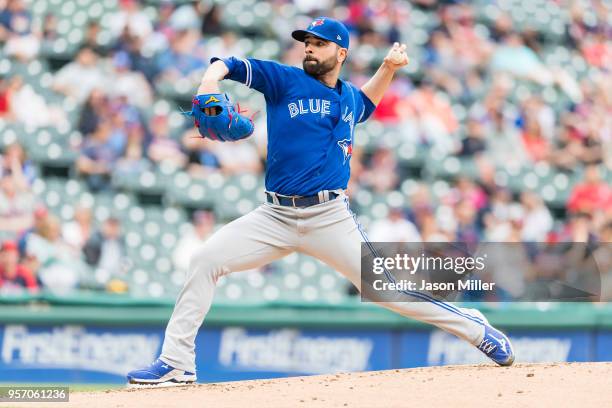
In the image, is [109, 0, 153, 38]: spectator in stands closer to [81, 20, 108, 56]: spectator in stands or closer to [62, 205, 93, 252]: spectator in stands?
[81, 20, 108, 56]: spectator in stands

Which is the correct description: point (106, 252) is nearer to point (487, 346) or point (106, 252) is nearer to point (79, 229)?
point (79, 229)

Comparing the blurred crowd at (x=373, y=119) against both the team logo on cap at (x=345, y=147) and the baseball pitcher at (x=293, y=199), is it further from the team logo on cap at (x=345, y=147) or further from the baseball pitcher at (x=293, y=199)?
the team logo on cap at (x=345, y=147)

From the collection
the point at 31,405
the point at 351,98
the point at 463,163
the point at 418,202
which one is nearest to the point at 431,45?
the point at 463,163

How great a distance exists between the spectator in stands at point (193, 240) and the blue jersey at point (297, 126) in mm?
4633

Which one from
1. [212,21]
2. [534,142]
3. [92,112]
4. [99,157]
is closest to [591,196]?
[534,142]

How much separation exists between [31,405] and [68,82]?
6699mm

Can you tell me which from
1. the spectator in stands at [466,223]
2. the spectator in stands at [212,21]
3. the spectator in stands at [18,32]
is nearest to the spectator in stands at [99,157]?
the spectator in stands at [18,32]

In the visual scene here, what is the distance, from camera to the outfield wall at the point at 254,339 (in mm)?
8859

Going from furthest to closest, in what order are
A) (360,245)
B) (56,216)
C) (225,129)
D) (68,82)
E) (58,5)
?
(58,5) → (68,82) → (56,216) → (360,245) → (225,129)

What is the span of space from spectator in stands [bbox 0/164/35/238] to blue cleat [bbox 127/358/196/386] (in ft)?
15.4

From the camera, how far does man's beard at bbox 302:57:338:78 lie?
549 cm

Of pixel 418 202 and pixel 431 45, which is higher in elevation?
pixel 431 45

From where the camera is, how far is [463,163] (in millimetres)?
11703

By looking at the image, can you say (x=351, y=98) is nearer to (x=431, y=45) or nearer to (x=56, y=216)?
(x=56, y=216)
